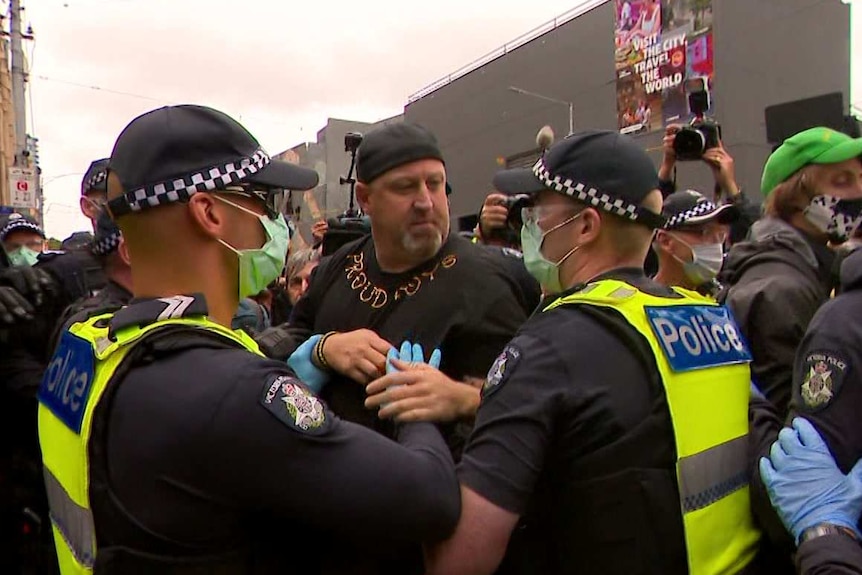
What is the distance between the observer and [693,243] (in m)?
3.43

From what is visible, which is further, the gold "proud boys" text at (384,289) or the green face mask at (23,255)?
the green face mask at (23,255)

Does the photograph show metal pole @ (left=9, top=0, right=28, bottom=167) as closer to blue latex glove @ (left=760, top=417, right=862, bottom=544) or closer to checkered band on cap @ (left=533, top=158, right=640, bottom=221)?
checkered band on cap @ (left=533, top=158, right=640, bottom=221)

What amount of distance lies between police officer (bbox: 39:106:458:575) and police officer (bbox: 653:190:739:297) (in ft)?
7.05

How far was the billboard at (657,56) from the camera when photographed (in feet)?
68.3

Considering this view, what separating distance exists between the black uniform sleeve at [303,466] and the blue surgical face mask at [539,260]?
92 cm

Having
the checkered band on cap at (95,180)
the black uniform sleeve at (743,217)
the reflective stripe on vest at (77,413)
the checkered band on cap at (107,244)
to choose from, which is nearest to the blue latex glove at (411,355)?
the reflective stripe on vest at (77,413)

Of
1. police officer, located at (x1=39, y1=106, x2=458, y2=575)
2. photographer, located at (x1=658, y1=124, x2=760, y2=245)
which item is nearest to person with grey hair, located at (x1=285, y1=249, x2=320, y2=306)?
photographer, located at (x1=658, y1=124, x2=760, y2=245)

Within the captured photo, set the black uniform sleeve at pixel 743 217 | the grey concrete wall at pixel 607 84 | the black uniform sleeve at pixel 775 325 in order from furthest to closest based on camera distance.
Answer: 1. the grey concrete wall at pixel 607 84
2. the black uniform sleeve at pixel 743 217
3. the black uniform sleeve at pixel 775 325

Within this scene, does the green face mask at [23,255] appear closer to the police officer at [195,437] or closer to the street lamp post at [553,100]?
the police officer at [195,437]

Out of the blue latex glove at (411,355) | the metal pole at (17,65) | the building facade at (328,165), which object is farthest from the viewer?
Answer: the building facade at (328,165)

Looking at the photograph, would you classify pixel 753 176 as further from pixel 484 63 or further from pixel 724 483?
pixel 724 483

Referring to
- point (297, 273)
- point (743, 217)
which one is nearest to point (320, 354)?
point (743, 217)

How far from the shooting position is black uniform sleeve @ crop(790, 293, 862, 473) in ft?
5.63

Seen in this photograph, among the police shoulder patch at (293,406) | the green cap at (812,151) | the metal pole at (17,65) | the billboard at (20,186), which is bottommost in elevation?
the police shoulder patch at (293,406)
